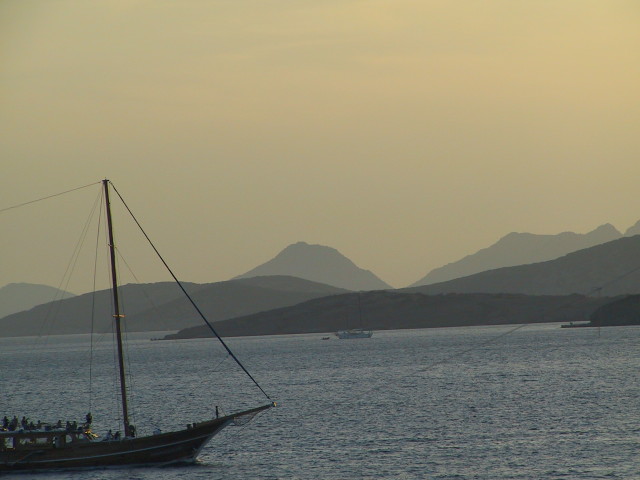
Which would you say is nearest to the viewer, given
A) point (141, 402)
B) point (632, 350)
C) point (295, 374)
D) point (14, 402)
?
point (141, 402)

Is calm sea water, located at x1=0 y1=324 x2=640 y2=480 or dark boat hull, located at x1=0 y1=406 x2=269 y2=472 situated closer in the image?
calm sea water, located at x1=0 y1=324 x2=640 y2=480

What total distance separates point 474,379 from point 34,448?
66229mm

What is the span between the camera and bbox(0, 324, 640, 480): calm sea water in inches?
2338

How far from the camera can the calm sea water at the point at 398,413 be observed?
2338 inches

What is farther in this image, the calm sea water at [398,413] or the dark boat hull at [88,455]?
the dark boat hull at [88,455]

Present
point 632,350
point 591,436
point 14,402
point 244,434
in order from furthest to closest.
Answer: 1. point 632,350
2. point 14,402
3. point 244,434
4. point 591,436

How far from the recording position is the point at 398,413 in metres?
85.4

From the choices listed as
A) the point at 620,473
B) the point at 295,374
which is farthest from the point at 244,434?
the point at 295,374

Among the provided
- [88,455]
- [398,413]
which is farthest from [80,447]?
[398,413]

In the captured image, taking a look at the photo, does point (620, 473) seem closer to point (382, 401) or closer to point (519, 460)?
point (519, 460)

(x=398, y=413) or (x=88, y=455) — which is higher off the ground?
(x=398, y=413)

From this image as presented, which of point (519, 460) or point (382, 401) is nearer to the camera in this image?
point (519, 460)

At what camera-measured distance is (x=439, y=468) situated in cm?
5834

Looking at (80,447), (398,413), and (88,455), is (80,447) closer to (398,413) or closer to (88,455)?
(88,455)
